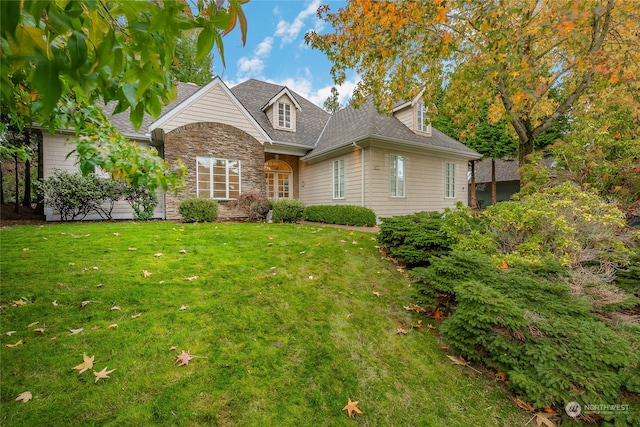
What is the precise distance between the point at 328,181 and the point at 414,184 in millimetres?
3985

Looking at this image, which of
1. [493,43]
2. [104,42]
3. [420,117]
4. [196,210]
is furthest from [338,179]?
[104,42]

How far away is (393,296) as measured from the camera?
413 centimetres

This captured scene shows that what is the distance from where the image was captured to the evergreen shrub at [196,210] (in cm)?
943

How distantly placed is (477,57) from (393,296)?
6.00 metres

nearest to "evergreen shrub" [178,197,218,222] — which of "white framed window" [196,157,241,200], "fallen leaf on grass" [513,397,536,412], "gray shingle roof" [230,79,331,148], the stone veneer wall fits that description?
the stone veneer wall

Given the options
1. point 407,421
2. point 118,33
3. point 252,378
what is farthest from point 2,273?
point 407,421

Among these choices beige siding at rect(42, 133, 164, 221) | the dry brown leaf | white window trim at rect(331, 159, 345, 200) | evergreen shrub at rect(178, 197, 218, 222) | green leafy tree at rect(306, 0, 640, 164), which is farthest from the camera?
white window trim at rect(331, 159, 345, 200)

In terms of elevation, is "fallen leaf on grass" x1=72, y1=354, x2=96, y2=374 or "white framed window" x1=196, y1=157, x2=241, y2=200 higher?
"white framed window" x1=196, y1=157, x2=241, y2=200

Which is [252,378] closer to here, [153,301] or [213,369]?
[213,369]

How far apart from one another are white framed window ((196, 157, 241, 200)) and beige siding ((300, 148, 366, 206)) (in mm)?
3934

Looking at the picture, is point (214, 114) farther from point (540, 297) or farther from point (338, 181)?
point (540, 297)

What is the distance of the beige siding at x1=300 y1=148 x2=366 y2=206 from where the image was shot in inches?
454

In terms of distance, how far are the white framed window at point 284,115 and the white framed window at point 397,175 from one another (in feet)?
19.7

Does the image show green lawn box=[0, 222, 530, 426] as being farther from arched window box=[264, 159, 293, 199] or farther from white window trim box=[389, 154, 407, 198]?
arched window box=[264, 159, 293, 199]
